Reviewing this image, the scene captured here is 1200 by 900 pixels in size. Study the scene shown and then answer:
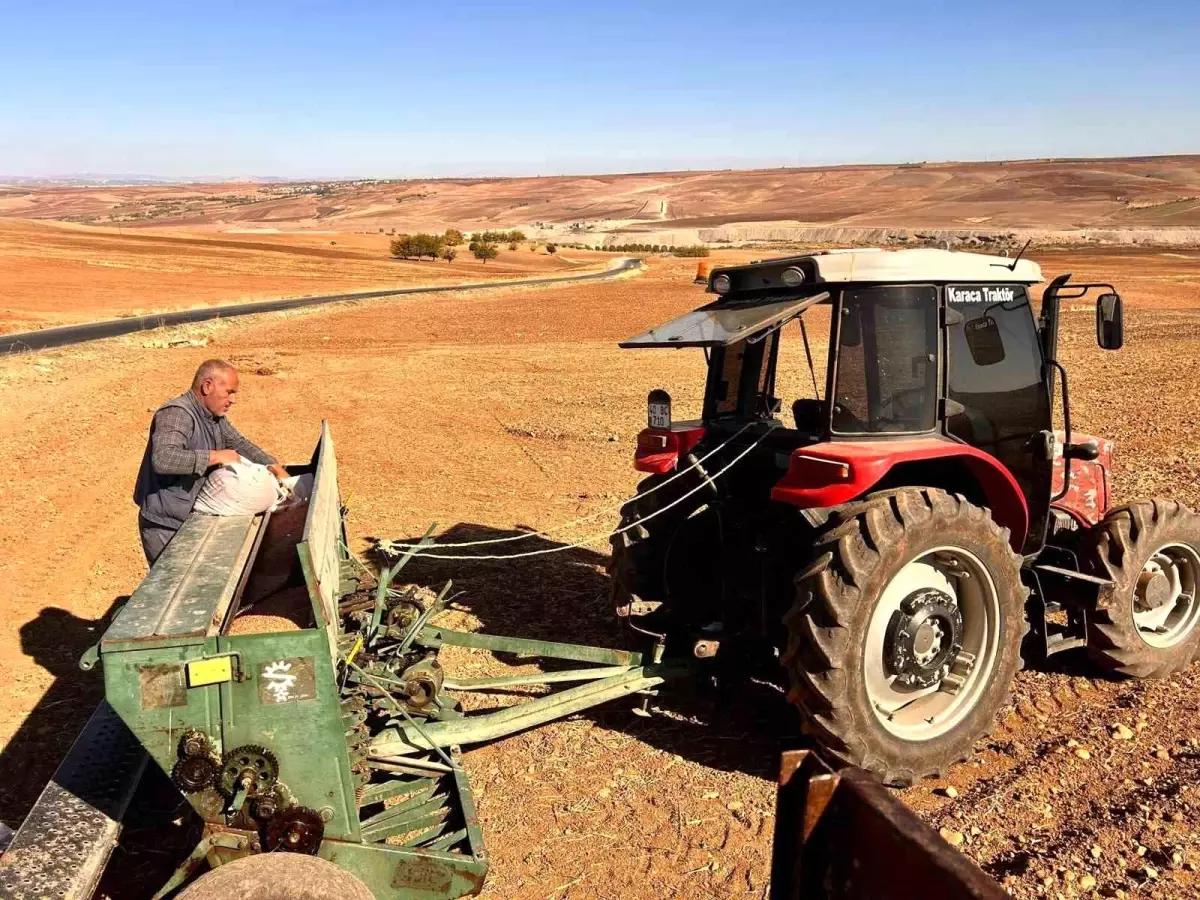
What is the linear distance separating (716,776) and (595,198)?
524 feet

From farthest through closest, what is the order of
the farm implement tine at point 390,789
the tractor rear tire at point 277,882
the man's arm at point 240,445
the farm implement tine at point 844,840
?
the man's arm at point 240,445, the farm implement tine at point 390,789, the tractor rear tire at point 277,882, the farm implement tine at point 844,840

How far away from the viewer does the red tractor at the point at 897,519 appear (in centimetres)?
400

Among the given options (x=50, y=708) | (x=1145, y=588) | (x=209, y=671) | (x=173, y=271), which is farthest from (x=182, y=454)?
(x=173, y=271)

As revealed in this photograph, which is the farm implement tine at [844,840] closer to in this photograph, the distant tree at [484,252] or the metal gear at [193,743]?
the metal gear at [193,743]

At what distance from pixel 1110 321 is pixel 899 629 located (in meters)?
1.93

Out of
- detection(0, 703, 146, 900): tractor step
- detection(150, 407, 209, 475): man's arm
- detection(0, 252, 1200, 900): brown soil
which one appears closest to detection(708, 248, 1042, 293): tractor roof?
detection(0, 252, 1200, 900): brown soil

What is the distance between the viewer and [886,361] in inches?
171

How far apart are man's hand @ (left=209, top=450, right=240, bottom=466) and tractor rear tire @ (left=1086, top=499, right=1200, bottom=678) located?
4716 mm

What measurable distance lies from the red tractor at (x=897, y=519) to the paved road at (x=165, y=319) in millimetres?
17595

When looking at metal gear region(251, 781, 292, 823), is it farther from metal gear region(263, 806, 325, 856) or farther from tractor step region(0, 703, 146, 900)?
tractor step region(0, 703, 146, 900)

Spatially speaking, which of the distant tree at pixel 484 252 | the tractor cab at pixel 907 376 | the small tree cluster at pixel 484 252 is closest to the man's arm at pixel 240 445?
the tractor cab at pixel 907 376

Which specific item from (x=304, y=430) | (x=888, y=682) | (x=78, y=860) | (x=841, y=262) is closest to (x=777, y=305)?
(x=841, y=262)

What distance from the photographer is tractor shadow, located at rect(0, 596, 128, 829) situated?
436 cm

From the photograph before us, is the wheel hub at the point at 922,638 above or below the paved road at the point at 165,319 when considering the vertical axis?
above
